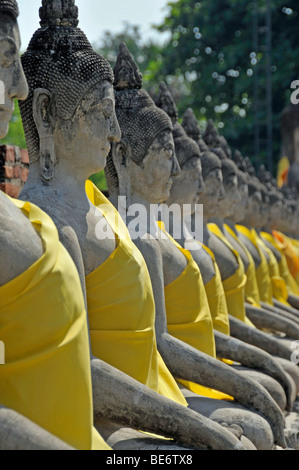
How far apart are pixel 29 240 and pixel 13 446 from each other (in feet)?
2.29

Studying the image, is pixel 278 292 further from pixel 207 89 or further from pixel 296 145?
pixel 207 89

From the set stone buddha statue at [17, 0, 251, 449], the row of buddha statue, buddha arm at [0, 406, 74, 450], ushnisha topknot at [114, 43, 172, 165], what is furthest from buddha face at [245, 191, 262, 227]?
buddha arm at [0, 406, 74, 450]

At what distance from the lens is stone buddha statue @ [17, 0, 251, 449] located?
3.66 meters

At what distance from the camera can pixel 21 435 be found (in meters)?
2.58

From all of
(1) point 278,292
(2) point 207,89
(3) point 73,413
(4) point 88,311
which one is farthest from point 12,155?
(2) point 207,89

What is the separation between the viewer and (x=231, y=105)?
73.9 ft

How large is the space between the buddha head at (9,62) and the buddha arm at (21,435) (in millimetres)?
1010

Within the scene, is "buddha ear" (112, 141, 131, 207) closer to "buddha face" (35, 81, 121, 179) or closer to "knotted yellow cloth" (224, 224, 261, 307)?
"buddha face" (35, 81, 121, 179)

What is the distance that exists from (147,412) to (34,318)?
3.11 feet

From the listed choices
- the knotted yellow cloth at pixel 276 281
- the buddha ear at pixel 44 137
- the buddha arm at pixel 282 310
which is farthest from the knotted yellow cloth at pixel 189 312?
the knotted yellow cloth at pixel 276 281

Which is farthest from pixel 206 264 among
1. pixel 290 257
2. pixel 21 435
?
pixel 290 257

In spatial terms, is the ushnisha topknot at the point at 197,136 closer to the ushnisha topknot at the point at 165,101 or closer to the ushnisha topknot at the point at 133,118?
the ushnisha topknot at the point at 165,101

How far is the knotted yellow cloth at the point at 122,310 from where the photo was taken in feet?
12.2

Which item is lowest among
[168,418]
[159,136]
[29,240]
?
[168,418]
